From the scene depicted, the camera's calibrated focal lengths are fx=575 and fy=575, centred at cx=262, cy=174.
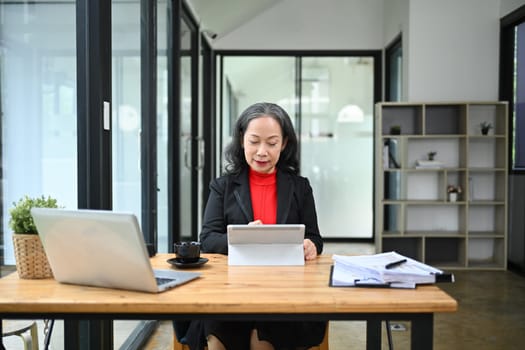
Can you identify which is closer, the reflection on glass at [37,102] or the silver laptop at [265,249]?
the silver laptop at [265,249]

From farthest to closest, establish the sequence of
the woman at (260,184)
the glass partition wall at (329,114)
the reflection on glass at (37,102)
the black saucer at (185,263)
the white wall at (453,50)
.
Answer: the glass partition wall at (329,114) < the white wall at (453,50) < the reflection on glass at (37,102) < the woman at (260,184) < the black saucer at (185,263)

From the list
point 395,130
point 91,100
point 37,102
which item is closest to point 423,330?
point 91,100

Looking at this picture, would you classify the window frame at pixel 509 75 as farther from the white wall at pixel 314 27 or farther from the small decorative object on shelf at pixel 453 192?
the white wall at pixel 314 27

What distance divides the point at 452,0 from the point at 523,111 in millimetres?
1370

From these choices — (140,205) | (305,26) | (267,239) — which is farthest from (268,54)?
(267,239)

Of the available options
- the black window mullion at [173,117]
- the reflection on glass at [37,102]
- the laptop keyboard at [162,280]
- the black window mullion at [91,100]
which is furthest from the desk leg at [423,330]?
the black window mullion at [173,117]

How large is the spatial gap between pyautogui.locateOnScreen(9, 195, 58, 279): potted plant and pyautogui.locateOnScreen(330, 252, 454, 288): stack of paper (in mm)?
804

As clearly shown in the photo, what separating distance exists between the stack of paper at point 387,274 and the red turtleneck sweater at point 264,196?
69 centimetres

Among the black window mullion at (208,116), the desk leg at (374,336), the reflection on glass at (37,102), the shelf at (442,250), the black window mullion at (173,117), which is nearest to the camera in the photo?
the desk leg at (374,336)

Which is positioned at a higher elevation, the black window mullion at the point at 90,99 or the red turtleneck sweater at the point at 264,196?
the black window mullion at the point at 90,99

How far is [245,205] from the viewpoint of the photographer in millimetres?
2252

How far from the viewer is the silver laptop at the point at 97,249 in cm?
137

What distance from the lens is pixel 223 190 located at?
2.30 m

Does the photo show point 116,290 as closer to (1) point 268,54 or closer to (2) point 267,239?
(2) point 267,239
